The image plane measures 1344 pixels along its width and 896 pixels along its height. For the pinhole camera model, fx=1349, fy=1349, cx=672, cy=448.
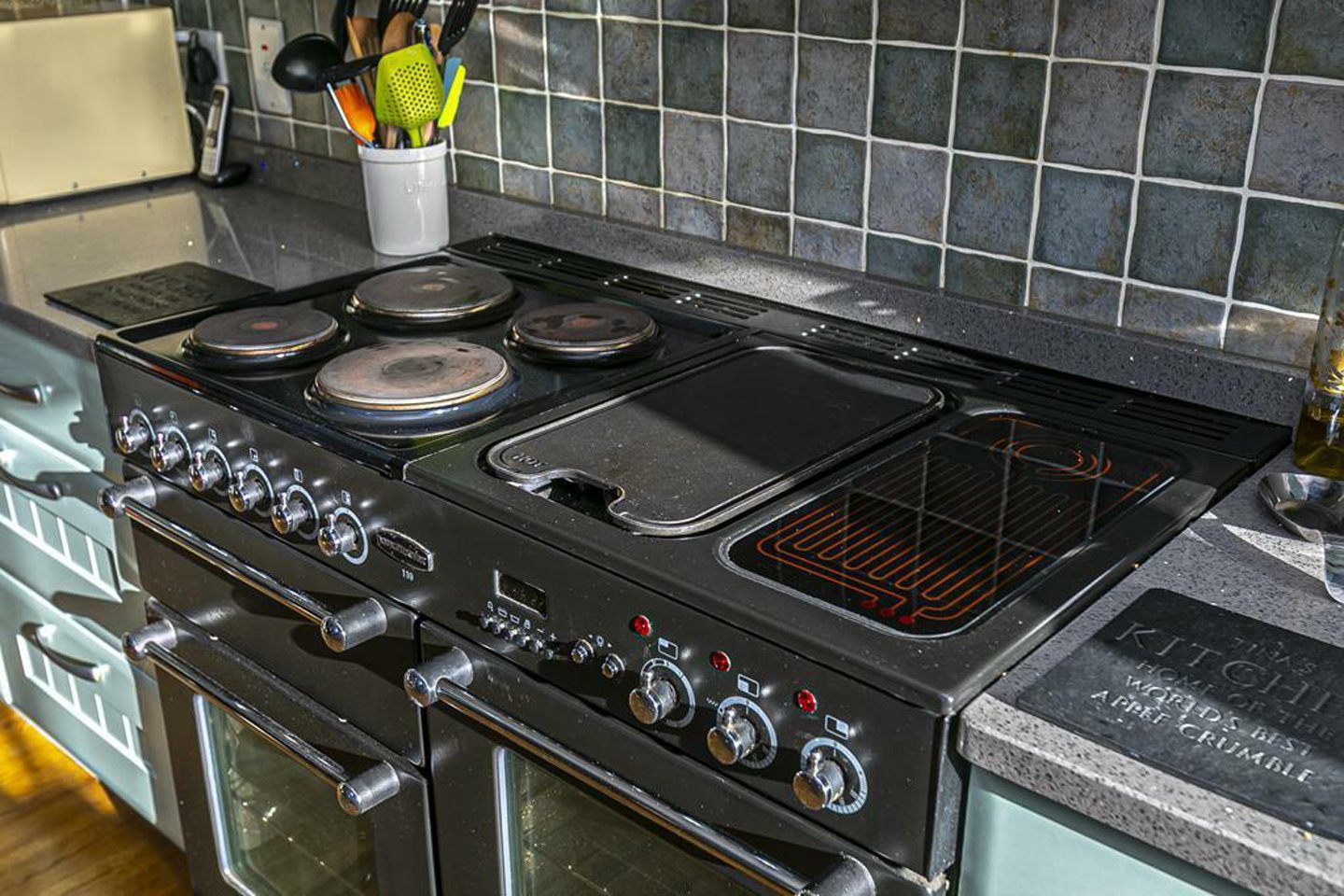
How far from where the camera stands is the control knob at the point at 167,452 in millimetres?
1568

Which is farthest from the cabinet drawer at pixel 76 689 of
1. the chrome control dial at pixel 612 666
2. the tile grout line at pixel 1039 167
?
the tile grout line at pixel 1039 167

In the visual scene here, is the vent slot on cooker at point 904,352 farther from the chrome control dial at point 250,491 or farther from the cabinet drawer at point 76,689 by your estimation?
the cabinet drawer at point 76,689

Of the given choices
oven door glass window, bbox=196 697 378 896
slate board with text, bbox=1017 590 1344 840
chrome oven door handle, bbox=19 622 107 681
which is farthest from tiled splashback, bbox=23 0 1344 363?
chrome oven door handle, bbox=19 622 107 681

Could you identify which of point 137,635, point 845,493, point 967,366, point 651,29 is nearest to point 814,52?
point 651,29

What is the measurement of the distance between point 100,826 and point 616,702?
1.48m

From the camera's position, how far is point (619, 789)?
1.17 metres

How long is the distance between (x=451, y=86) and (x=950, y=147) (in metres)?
0.79

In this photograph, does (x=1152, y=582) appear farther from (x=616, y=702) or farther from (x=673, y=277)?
(x=673, y=277)

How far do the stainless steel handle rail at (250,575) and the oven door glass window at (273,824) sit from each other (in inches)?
10.0

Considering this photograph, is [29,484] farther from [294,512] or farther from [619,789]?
[619,789]

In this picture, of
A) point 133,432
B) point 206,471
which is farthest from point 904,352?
point 133,432

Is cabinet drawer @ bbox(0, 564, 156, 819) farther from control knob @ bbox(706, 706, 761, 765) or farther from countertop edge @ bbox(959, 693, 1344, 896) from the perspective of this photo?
countertop edge @ bbox(959, 693, 1344, 896)

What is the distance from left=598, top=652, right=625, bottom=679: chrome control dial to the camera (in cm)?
114

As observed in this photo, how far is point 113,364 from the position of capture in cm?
164
